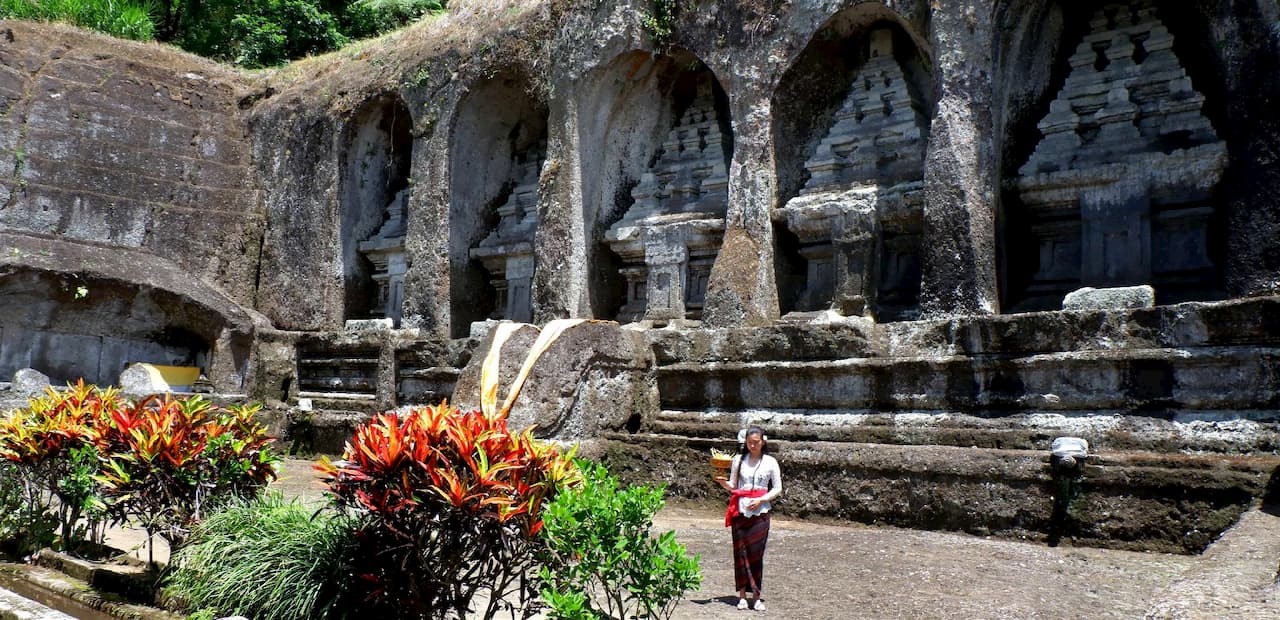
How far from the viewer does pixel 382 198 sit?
52.7ft

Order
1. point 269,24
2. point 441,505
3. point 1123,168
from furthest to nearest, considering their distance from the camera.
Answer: point 269,24 < point 1123,168 < point 441,505

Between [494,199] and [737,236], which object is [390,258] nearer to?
[494,199]

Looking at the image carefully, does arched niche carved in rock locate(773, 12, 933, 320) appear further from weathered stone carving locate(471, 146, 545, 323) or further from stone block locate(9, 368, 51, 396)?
stone block locate(9, 368, 51, 396)

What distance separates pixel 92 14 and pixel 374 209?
7111 millimetres

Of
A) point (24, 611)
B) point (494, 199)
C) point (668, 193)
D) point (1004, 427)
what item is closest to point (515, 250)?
point (494, 199)

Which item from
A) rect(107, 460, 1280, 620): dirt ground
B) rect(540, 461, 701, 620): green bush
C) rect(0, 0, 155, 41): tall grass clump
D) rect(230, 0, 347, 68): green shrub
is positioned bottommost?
rect(107, 460, 1280, 620): dirt ground

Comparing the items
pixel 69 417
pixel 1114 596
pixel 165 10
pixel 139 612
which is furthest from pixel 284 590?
pixel 165 10

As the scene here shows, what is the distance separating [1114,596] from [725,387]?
4536mm

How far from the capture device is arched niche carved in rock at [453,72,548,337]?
13875 mm

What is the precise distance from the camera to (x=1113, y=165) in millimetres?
9031

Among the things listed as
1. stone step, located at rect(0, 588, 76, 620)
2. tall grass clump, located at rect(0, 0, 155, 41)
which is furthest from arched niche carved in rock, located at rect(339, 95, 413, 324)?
stone step, located at rect(0, 588, 76, 620)

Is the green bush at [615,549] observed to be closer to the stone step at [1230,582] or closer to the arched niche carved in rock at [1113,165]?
the stone step at [1230,582]

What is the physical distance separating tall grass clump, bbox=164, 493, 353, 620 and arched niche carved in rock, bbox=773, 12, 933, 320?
261 inches

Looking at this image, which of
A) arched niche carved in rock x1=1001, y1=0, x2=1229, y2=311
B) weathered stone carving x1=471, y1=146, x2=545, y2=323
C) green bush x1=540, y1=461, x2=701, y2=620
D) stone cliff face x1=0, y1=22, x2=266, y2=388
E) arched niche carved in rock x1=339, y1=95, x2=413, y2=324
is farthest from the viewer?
arched niche carved in rock x1=339, y1=95, x2=413, y2=324
